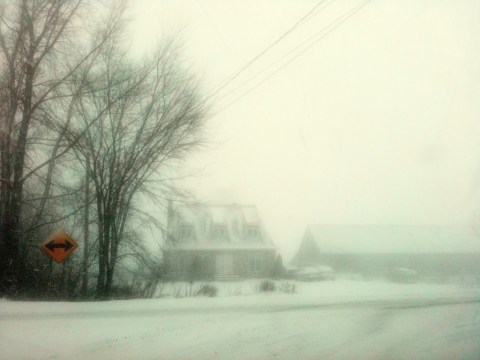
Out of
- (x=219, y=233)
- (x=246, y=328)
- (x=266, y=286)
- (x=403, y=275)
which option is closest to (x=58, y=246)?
(x=246, y=328)

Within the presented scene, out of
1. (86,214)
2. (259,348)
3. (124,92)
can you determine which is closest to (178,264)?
(86,214)

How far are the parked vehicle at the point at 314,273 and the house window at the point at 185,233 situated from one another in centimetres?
483

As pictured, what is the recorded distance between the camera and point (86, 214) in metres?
17.0

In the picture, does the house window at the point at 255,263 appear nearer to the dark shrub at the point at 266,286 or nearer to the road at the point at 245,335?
the dark shrub at the point at 266,286

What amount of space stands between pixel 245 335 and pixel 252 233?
9.94 metres

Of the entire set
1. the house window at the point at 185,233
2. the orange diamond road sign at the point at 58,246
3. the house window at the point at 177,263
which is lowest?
the house window at the point at 177,263

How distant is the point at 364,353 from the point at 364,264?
27.2 feet

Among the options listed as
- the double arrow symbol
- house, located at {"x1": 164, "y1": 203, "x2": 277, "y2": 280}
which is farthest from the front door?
the double arrow symbol

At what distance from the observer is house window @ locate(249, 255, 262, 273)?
1727 cm

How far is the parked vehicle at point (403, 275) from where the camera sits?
50.3 ft

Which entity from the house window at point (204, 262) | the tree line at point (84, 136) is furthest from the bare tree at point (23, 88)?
the house window at point (204, 262)

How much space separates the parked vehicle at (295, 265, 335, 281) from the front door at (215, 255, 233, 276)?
10.9 feet

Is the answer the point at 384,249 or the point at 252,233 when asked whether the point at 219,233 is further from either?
the point at 384,249

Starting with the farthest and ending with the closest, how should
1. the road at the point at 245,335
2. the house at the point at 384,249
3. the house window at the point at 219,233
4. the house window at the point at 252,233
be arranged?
the house window at the point at 219,233 < the house window at the point at 252,233 < the house at the point at 384,249 < the road at the point at 245,335
